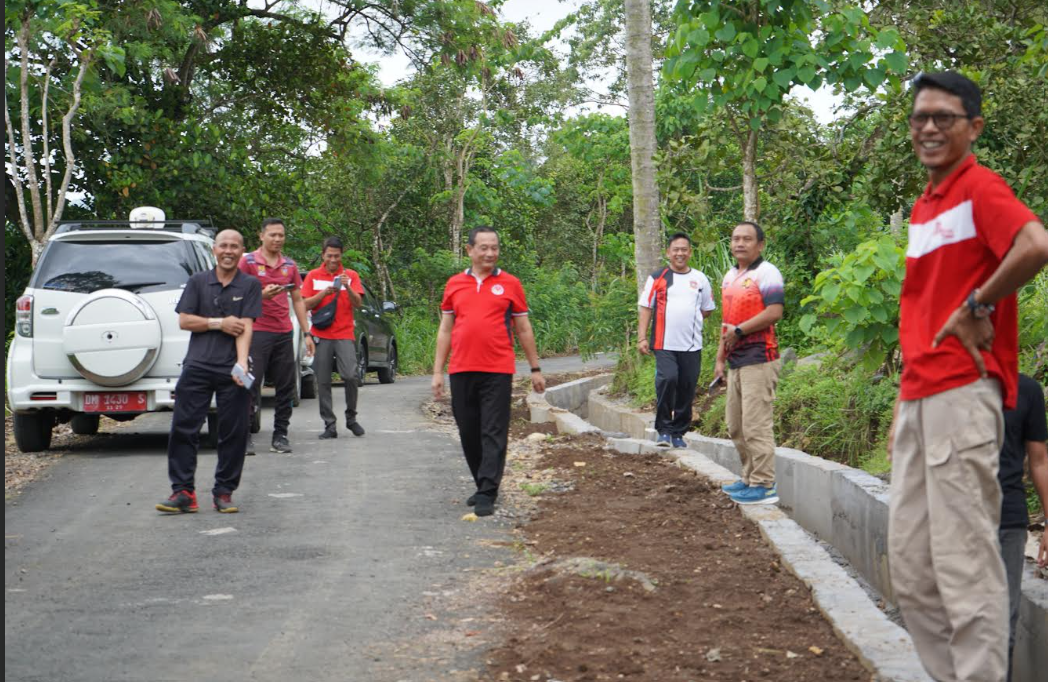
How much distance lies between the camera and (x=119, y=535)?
25.6ft

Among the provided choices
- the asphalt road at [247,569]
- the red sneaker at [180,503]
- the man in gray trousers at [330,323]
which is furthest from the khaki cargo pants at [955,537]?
the man in gray trousers at [330,323]

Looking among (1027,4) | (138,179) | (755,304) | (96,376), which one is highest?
(1027,4)

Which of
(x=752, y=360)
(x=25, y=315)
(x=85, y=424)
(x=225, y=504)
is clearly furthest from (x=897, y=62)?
(x=85, y=424)

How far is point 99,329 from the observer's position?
429 inches

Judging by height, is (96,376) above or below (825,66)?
below

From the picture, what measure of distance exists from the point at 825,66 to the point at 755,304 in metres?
3.10

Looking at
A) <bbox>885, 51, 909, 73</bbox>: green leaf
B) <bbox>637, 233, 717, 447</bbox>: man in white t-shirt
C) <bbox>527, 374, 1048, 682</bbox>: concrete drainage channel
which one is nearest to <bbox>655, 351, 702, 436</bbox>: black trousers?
<bbox>637, 233, 717, 447</bbox>: man in white t-shirt

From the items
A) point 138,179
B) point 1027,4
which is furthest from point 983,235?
point 138,179

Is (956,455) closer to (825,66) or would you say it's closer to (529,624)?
(529,624)

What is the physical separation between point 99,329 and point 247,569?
4.81 meters

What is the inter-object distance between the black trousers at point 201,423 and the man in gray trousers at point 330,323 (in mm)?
3880

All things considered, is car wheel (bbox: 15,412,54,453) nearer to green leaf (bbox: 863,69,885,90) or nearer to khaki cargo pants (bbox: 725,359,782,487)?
khaki cargo pants (bbox: 725,359,782,487)

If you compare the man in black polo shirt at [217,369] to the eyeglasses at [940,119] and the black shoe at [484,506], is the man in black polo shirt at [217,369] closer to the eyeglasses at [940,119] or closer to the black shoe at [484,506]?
the black shoe at [484,506]

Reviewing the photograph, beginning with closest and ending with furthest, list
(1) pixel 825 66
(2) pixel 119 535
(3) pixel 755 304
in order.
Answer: (2) pixel 119 535, (3) pixel 755 304, (1) pixel 825 66
